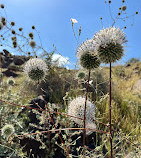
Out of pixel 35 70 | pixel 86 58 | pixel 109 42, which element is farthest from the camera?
pixel 35 70

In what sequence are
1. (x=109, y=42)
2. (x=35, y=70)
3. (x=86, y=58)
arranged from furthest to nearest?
(x=35, y=70), (x=86, y=58), (x=109, y=42)

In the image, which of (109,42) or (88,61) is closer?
(109,42)

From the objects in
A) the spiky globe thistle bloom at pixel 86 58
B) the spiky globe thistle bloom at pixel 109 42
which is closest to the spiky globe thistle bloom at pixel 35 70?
the spiky globe thistle bloom at pixel 86 58

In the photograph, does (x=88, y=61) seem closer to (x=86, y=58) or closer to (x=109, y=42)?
(x=86, y=58)

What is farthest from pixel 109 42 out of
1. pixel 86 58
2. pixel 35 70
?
pixel 35 70

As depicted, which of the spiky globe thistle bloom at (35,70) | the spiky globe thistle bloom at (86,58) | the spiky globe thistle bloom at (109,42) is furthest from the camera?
the spiky globe thistle bloom at (35,70)

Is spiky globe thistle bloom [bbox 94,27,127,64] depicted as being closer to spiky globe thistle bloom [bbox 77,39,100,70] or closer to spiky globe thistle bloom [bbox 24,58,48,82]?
spiky globe thistle bloom [bbox 77,39,100,70]

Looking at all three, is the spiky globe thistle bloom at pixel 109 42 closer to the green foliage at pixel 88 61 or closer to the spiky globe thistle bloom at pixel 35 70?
the green foliage at pixel 88 61

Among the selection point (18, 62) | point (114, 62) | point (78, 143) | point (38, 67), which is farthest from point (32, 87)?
point (18, 62)

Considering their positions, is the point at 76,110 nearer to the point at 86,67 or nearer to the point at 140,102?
the point at 86,67

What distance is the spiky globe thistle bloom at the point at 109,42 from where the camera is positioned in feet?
4.27

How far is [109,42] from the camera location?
52.1 inches

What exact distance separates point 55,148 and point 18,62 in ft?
55.6

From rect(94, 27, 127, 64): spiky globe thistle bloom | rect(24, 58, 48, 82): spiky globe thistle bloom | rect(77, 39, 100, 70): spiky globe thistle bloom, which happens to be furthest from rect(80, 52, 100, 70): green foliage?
rect(24, 58, 48, 82): spiky globe thistle bloom
